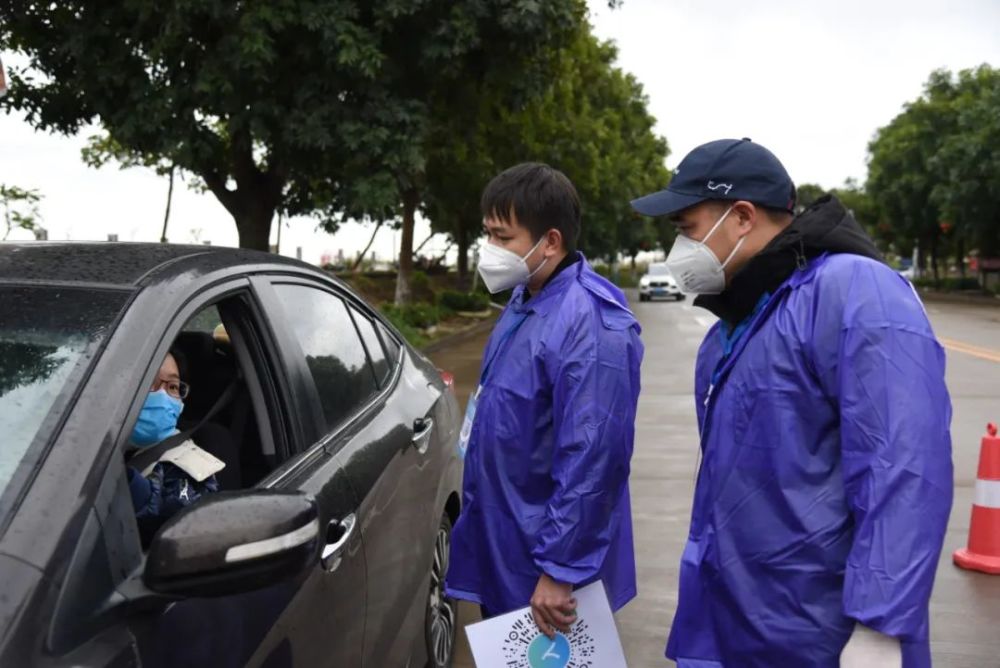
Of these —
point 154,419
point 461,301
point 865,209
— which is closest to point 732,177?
point 154,419

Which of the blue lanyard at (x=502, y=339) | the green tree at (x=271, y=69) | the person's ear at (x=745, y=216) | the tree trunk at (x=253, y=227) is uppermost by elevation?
the green tree at (x=271, y=69)

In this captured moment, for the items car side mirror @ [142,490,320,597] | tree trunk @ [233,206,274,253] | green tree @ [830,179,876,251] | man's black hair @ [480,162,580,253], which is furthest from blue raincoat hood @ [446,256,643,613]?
green tree @ [830,179,876,251]

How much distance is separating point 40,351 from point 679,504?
5524 millimetres

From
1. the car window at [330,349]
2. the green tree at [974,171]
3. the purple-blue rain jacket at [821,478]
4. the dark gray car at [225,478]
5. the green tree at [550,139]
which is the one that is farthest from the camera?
the green tree at [974,171]

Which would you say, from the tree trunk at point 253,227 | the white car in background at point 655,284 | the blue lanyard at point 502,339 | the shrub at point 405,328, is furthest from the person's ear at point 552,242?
the white car in background at point 655,284

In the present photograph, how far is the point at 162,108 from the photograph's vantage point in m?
11.4

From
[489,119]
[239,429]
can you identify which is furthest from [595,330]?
→ [489,119]

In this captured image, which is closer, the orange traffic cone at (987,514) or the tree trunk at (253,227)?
the orange traffic cone at (987,514)

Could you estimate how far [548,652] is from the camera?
2.58 m

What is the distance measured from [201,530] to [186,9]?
10102 mm

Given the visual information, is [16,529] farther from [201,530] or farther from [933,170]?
[933,170]

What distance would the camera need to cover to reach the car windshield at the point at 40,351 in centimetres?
177

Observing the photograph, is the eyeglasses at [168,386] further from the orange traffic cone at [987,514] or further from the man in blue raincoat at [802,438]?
the orange traffic cone at [987,514]

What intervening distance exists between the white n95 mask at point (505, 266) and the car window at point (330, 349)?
1.74 feet
